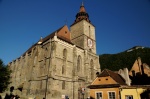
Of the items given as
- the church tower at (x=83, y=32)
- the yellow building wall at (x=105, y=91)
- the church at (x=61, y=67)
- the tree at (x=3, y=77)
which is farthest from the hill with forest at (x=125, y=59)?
the tree at (x=3, y=77)

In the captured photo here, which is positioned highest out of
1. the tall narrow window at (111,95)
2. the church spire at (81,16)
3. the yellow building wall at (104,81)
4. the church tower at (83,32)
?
the church spire at (81,16)

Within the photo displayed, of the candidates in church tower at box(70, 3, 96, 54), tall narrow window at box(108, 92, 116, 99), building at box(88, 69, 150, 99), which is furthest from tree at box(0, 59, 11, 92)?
tall narrow window at box(108, 92, 116, 99)

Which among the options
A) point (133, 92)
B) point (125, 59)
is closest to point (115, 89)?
point (133, 92)

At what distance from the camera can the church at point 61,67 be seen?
86.2 ft

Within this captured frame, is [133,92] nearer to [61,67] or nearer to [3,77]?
[61,67]

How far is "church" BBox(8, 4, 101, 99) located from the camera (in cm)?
2627

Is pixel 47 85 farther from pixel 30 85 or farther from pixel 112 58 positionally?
pixel 112 58

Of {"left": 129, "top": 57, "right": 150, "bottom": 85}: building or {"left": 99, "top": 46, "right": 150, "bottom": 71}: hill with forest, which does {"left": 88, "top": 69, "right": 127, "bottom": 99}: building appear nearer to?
{"left": 129, "top": 57, "right": 150, "bottom": 85}: building

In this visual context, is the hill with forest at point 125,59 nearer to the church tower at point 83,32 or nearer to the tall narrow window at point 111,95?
the church tower at point 83,32

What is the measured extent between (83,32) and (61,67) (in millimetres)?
12533

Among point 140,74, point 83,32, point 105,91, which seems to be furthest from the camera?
point 83,32

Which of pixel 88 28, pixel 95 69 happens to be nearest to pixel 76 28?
pixel 88 28

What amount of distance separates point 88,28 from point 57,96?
21.0 meters

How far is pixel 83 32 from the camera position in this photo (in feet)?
119
